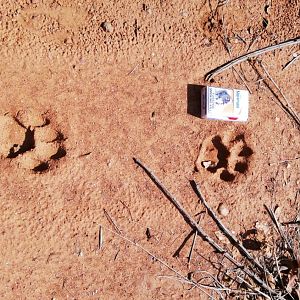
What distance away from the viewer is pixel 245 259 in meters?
2.68

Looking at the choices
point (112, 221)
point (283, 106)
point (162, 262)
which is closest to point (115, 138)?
point (112, 221)

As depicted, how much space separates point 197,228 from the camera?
8.54 ft

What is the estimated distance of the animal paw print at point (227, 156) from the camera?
2.70 metres

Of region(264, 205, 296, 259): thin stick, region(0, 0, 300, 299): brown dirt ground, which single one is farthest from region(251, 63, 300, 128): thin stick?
region(264, 205, 296, 259): thin stick

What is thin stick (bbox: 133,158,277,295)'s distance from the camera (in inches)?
100

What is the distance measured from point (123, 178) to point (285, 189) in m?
0.91

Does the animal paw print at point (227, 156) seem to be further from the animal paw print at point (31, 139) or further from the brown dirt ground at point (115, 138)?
the animal paw print at point (31, 139)

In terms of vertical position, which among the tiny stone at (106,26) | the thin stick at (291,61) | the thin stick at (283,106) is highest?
the tiny stone at (106,26)

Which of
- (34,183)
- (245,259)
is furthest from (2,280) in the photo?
(245,259)

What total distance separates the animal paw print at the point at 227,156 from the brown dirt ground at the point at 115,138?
0.03 m

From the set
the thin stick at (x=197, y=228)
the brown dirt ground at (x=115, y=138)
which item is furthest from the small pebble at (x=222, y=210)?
the thin stick at (x=197, y=228)

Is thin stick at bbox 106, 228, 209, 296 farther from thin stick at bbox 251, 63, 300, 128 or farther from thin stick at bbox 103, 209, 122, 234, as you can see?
thin stick at bbox 251, 63, 300, 128

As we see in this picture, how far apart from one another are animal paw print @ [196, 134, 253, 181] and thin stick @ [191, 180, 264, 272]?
5.7 inches

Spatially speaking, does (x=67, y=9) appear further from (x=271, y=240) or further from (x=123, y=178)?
(x=271, y=240)
